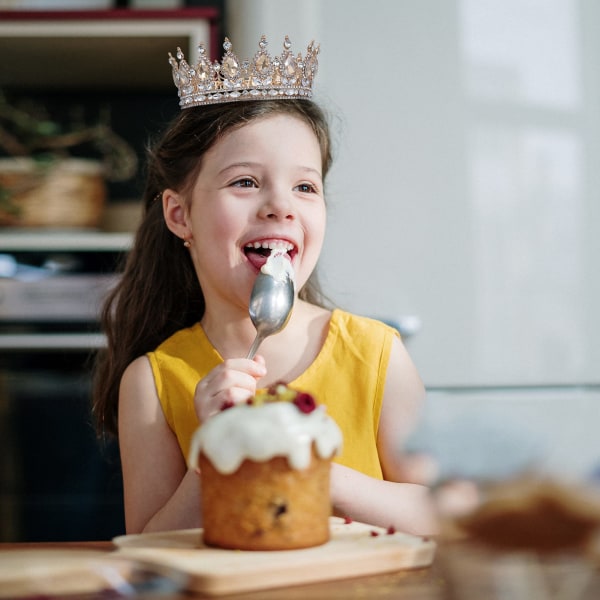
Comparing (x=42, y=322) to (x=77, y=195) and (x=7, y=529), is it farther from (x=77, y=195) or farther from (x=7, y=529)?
(x=7, y=529)

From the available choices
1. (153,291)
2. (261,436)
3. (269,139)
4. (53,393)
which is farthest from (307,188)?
(53,393)

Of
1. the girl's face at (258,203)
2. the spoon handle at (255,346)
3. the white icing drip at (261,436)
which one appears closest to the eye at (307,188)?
the girl's face at (258,203)

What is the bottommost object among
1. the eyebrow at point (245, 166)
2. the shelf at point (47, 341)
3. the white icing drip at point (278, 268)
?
the shelf at point (47, 341)

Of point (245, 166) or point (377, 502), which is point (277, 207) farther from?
point (377, 502)

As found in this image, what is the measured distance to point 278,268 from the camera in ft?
3.31

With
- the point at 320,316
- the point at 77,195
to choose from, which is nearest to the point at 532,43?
the point at 320,316

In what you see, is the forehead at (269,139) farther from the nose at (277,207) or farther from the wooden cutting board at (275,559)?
the wooden cutting board at (275,559)

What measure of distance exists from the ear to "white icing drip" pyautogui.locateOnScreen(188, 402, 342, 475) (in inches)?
23.8

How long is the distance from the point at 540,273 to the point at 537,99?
0.36 meters

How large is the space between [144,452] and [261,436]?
1.78 ft

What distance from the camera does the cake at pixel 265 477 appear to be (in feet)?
2.06

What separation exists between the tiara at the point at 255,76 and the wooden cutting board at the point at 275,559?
Result: 0.66 m

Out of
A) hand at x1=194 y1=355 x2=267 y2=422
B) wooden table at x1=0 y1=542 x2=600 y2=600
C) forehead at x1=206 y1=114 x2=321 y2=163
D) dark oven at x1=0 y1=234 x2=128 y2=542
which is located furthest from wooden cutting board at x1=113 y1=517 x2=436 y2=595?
dark oven at x1=0 y1=234 x2=128 y2=542

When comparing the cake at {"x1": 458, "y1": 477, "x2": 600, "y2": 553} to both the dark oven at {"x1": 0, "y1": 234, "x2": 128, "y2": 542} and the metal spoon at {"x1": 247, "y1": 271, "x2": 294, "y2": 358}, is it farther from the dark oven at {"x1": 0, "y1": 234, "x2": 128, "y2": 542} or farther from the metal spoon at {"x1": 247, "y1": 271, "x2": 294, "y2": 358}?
the dark oven at {"x1": 0, "y1": 234, "x2": 128, "y2": 542}
